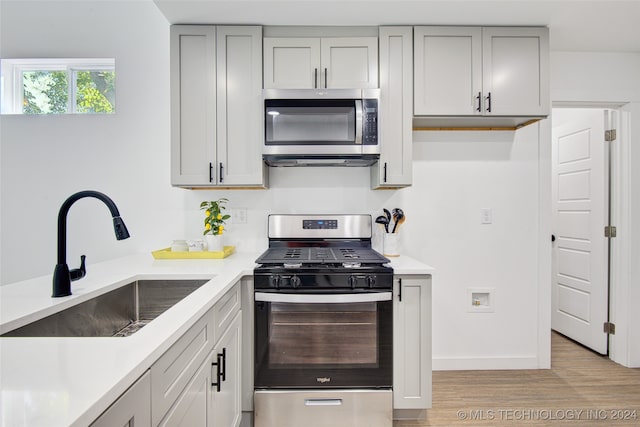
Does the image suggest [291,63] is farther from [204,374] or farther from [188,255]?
[204,374]

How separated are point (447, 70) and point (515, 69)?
1.41 feet

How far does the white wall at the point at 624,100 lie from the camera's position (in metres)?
2.34

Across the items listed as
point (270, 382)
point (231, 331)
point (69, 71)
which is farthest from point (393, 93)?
point (69, 71)

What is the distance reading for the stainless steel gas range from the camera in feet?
5.33

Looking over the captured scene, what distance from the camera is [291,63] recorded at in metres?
1.95

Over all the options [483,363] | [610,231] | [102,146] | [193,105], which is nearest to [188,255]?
[193,105]

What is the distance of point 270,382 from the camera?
5.38ft

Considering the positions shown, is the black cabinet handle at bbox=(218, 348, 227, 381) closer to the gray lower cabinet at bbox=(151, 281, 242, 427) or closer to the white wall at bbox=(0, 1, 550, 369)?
the gray lower cabinet at bbox=(151, 281, 242, 427)

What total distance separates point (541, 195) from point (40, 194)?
3719mm

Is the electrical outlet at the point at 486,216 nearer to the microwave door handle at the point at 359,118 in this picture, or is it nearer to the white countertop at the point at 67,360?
the microwave door handle at the point at 359,118

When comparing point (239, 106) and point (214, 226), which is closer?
point (239, 106)

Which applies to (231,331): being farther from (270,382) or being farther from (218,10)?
(218,10)

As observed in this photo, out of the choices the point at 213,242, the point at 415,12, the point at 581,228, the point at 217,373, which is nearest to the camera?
the point at 217,373

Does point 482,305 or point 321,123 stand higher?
point 321,123
